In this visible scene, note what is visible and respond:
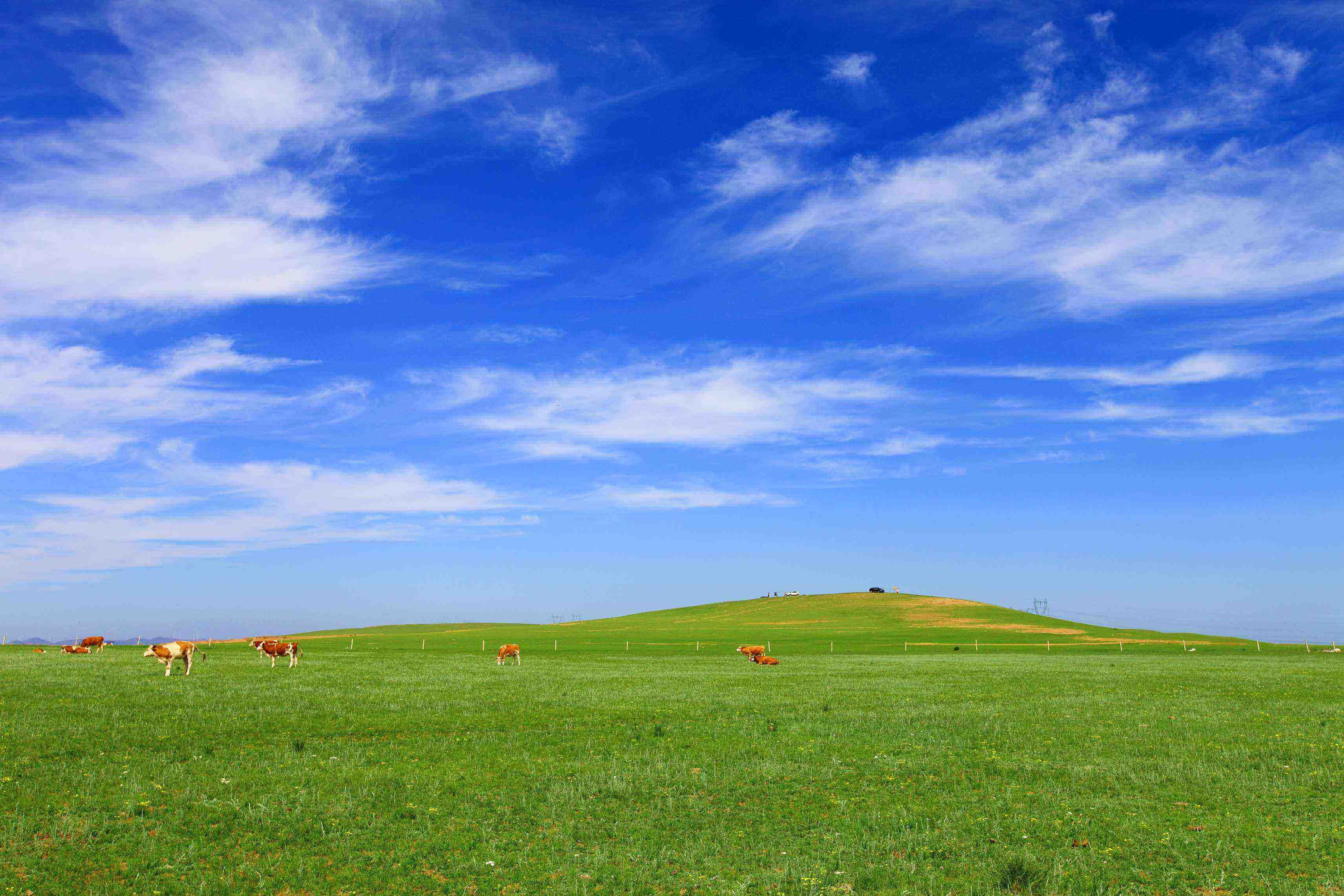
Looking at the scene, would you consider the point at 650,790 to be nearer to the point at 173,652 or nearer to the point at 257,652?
the point at 173,652

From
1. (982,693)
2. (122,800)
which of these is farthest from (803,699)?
(122,800)

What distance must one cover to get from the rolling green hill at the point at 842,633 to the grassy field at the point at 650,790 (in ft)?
235

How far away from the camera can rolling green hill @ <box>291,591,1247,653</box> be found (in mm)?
120812

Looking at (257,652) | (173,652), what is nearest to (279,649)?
(173,652)

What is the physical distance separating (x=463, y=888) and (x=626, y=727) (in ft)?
47.2

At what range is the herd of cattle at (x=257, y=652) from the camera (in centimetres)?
4147

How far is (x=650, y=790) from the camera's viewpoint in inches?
801

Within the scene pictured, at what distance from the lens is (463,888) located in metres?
14.6

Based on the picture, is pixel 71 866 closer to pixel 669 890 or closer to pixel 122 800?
pixel 122 800

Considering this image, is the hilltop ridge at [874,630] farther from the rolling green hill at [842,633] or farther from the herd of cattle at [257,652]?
the herd of cattle at [257,652]

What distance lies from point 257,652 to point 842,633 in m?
101

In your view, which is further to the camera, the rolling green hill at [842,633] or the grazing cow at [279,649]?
the rolling green hill at [842,633]

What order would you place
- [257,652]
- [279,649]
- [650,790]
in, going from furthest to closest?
[257,652]
[279,649]
[650,790]

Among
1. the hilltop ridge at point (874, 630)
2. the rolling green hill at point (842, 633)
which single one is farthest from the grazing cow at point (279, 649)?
the hilltop ridge at point (874, 630)
